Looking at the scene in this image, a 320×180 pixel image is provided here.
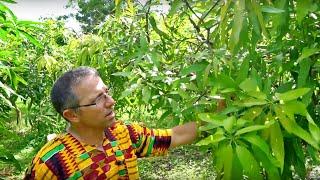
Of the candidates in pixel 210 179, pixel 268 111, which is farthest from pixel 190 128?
pixel 210 179

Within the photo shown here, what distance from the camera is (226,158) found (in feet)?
2.98

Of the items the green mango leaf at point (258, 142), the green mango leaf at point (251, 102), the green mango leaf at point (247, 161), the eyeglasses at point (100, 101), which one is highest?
the green mango leaf at point (251, 102)

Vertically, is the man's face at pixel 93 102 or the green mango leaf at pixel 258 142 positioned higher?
the green mango leaf at pixel 258 142

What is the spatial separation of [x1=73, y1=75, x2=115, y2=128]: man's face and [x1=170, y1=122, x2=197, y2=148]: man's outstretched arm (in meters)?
0.27

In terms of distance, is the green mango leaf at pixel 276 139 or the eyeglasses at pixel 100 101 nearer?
the green mango leaf at pixel 276 139

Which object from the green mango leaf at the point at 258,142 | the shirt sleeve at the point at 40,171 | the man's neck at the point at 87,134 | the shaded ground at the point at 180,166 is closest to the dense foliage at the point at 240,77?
the green mango leaf at the point at 258,142

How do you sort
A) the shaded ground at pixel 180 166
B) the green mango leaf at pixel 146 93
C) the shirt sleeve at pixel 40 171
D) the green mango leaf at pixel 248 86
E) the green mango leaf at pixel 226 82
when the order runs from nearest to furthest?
the green mango leaf at pixel 248 86, the green mango leaf at pixel 226 82, the shirt sleeve at pixel 40 171, the green mango leaf at pixel 146 93, the shaded ground at pixel 180 166

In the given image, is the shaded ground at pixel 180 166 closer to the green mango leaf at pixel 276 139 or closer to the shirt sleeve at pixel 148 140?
the shirt sleeve at pixel 148 140

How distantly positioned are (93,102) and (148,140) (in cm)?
29

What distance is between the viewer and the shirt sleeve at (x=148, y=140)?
1.66 metres

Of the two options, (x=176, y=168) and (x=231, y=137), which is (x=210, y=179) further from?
(x=231, y=137)

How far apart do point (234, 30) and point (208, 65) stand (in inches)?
13.9

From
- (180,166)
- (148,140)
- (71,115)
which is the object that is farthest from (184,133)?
(180,166)

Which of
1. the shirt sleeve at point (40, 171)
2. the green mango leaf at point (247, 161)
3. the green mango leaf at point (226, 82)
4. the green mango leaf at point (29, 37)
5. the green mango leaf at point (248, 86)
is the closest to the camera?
the green mango leaf at point (247, 161)
